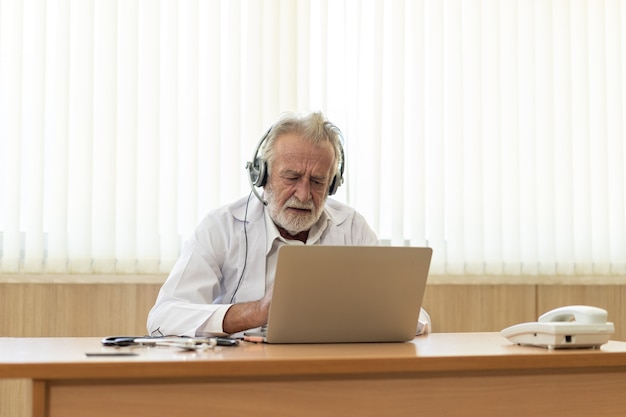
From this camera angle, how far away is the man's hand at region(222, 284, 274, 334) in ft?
6.27

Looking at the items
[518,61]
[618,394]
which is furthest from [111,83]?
[618,394]

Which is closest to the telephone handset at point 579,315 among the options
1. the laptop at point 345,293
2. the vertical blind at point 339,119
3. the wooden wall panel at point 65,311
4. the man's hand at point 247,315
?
the laptop at point 345,293

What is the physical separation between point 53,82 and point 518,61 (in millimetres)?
1801

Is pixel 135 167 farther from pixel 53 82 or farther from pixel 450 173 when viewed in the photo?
pixel 450 173

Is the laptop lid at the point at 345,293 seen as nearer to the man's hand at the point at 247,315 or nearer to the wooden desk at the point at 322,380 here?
the wooden desk at the point at 322,380

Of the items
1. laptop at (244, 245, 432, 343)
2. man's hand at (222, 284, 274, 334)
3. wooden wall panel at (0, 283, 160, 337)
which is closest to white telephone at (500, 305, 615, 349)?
laptop at (244, 245, 432, 343)

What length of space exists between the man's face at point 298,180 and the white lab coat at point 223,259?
11cm

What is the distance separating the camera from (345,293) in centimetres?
169

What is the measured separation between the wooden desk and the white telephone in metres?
0.03

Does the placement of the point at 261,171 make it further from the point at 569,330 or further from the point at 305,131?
the point at 569,330

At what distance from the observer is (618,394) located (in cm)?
160

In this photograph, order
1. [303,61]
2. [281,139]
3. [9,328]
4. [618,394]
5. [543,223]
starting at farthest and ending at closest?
[543,223] < [303,61] < [9,328] < [281,139] < [618,394]

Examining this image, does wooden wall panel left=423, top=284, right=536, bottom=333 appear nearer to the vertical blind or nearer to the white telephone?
the vertical blind

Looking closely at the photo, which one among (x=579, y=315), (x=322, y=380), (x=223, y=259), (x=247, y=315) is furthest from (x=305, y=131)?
(x=322, y=380)
